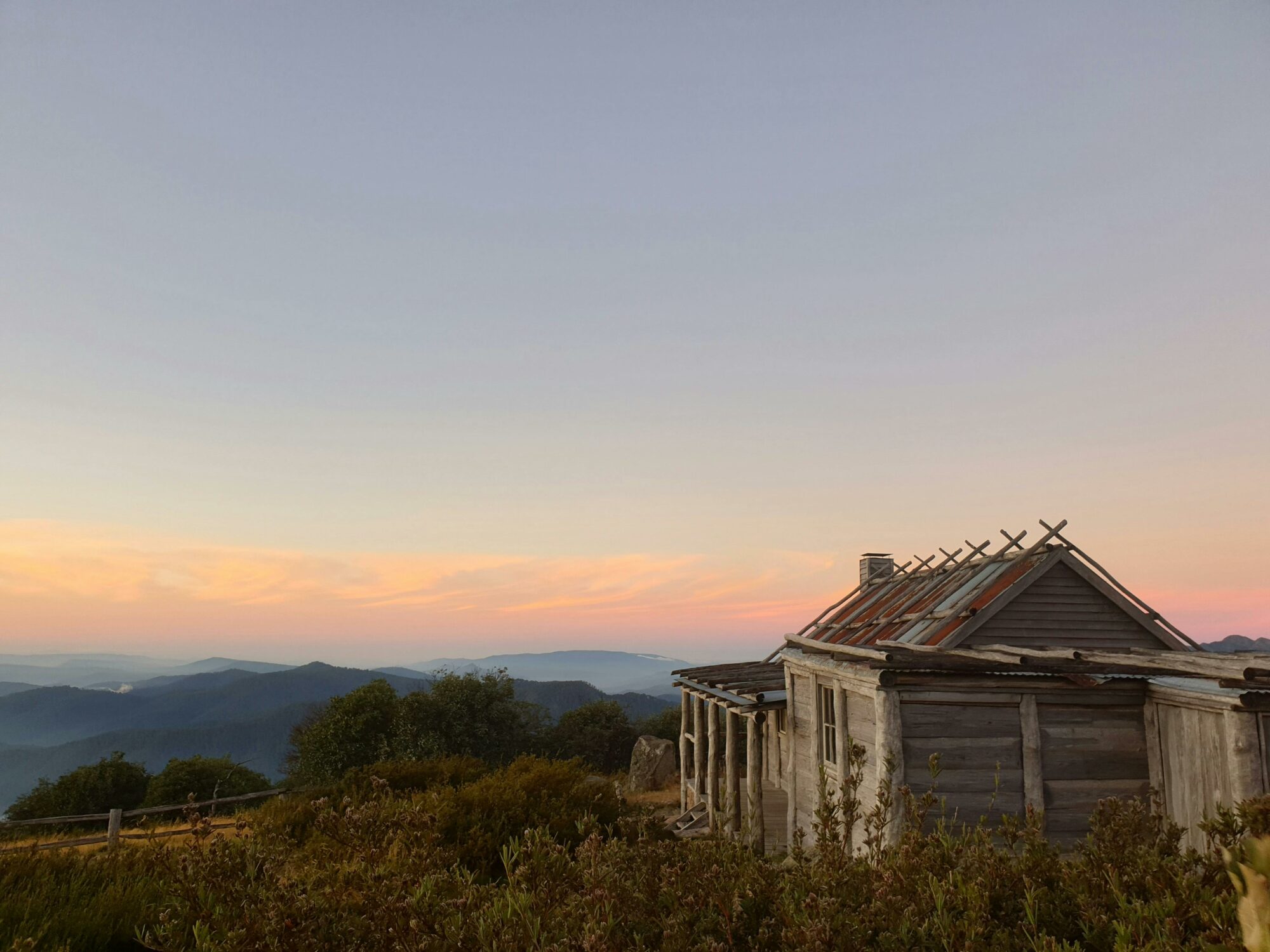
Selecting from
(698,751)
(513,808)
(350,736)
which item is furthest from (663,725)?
(513,808)

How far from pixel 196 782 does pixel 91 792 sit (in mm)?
3712

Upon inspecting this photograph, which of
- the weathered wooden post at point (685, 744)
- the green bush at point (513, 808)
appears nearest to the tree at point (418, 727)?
the weathered wooden post at point (685, 744)

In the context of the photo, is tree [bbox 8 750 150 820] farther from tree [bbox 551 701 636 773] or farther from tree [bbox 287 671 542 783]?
tree [bbox 551 701 636 773]

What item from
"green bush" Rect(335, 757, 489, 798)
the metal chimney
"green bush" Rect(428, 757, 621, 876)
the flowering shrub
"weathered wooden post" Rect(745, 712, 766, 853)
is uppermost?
the metal chimney

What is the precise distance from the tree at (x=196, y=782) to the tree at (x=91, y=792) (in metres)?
0.61

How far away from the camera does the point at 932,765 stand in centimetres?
496

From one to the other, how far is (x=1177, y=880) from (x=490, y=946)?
316 centimetres

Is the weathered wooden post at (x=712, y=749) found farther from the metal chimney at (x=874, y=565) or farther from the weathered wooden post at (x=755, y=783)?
the metal chimney at (x=874, y=565)

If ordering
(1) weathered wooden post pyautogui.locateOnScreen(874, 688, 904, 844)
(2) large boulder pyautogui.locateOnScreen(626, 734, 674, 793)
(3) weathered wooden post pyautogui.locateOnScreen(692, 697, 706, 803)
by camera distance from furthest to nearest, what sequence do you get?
1. (2) large boulder pyautogui.locateOnScreen(626, 734, 674, 793)
2. (3) weathered wooden post pyautogui.locateOnScreen(692, 697, 706, 803)
3. (1) weathered wooden post pyautogui.locateOnScreen(874, 688, 904, 844)

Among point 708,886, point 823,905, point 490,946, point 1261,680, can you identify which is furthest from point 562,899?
point 1261,680

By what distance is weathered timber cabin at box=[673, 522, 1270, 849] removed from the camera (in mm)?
11266

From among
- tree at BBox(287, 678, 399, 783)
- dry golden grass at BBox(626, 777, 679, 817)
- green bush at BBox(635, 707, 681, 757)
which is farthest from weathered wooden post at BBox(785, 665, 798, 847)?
green bush at BBox(635, 707, 681, 757)

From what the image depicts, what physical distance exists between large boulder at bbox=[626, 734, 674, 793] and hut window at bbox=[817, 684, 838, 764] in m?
20.0

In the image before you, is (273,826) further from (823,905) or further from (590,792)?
(590,792)
